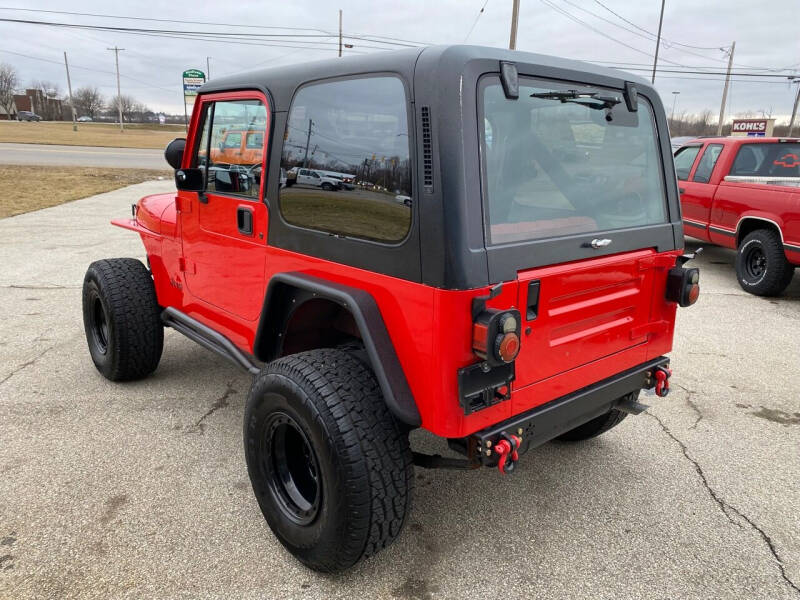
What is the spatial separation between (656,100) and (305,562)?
8.61ft

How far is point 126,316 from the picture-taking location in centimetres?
374

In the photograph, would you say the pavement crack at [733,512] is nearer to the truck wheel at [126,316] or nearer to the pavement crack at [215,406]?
Result: the pavement crack at [215,406]

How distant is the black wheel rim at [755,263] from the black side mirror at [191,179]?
20.9 ft

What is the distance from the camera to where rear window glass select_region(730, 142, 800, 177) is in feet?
22.8

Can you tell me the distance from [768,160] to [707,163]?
0.76m

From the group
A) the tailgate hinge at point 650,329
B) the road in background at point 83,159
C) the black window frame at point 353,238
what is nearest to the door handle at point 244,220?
the black window frame at point 353,238

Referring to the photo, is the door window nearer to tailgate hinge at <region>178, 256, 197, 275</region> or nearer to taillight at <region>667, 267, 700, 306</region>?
tailgate hinge at <region>178, 256, 197, 275</region>

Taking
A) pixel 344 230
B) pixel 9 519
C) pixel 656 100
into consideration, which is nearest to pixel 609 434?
pixel 656 100

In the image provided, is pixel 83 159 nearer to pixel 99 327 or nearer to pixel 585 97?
pixel 99 327

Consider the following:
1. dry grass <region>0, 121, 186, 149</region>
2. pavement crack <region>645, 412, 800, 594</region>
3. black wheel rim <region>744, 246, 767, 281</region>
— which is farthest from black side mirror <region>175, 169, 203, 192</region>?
dry grass <region>0, 121, 186, 149</region>

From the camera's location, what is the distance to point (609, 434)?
3568 mm

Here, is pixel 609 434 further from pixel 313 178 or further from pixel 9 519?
pixel 9 519

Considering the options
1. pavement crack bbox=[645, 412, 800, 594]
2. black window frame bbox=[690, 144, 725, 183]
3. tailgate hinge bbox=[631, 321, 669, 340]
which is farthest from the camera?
black window frame bbox=[690, 144, 725, 183]

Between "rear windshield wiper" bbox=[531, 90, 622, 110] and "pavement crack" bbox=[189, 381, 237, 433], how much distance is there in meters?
2.66
